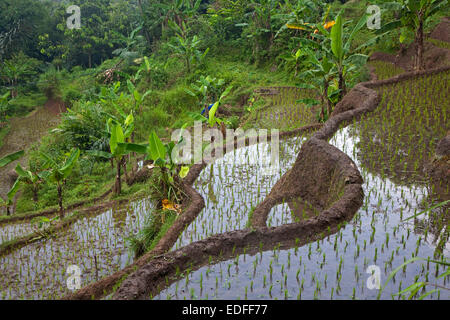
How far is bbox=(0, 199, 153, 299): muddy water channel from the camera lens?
13.6 ft

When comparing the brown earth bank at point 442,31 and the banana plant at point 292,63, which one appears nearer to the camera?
the brown earth bank at point 442,31

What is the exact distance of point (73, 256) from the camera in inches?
183

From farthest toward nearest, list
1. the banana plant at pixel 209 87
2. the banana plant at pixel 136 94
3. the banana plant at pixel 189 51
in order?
the banana plant at pixel 189 51, the banana plant at pixel 209 87, the banana plant at pixel 136 94

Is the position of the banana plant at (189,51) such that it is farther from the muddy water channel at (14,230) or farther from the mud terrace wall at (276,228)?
the mud terrace wall at (276,228)

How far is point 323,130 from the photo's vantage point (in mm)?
5672

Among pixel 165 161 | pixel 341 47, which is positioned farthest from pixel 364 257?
pixel 341 47

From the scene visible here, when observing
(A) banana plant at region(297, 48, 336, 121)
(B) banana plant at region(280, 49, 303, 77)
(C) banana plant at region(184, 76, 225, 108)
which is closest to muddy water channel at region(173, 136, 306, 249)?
(A) banana plant at region(297, 48, 336, 121)

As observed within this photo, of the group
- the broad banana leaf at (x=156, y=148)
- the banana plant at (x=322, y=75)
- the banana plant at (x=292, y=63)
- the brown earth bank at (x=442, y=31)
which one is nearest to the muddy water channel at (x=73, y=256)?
the broad banana leaf at (x=156, y=148)

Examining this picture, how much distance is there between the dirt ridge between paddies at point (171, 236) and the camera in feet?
11.1

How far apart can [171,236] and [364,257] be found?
1.84 meters

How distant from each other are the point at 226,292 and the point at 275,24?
13423mm

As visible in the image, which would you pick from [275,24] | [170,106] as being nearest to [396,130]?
[170,106]

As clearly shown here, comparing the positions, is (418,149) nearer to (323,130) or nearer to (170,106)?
(323,130)

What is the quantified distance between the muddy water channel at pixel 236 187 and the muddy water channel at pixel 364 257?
0.48 meters
